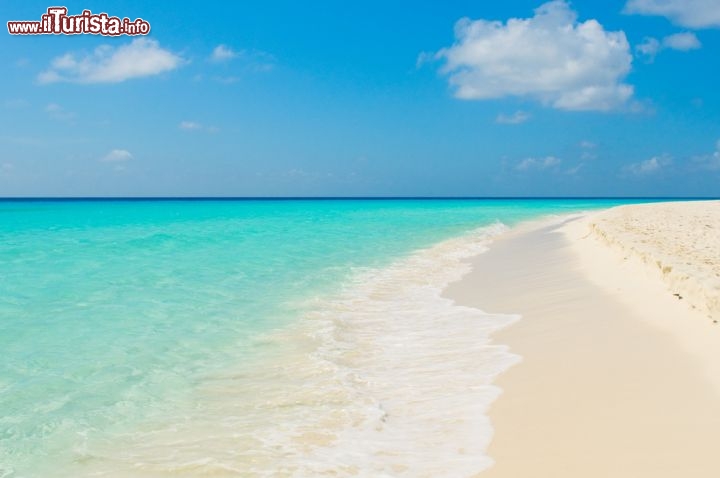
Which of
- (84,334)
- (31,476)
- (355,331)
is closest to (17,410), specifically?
(31,476)

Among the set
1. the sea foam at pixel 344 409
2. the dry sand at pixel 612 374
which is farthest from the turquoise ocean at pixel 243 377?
the dry sand at pixel 612 374

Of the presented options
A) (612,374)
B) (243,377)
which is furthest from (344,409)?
(612,374)

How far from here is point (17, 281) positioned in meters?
12.8

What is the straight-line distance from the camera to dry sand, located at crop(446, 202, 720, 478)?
3.66m

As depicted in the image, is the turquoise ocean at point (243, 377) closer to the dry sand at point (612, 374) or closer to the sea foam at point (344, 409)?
the sea foam at point (344, 409)

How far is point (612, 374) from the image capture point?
16.9 feet

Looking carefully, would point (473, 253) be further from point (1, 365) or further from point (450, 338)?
point (1, 365)

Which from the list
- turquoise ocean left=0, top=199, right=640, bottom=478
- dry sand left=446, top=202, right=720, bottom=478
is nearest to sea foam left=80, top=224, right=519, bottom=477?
turquoise ocean left=0, top=199, right=640, bottom=478

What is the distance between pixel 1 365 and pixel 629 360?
6503 millimetres

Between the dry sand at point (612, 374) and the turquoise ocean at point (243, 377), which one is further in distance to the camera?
the turquoise ocean at point (243, 377)

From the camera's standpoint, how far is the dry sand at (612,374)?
12.0 ft

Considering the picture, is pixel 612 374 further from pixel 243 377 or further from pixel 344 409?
pixel 243 377

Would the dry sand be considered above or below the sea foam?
above

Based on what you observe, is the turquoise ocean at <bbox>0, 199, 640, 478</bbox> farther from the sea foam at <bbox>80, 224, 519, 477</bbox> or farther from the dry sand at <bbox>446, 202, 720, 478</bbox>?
the dry sand at <bbox>446, 202, 720, 478</bbox>
